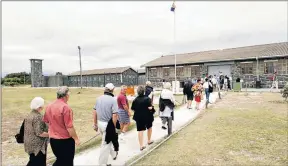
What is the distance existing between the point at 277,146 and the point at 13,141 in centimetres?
843

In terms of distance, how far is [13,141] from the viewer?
28.6 ft

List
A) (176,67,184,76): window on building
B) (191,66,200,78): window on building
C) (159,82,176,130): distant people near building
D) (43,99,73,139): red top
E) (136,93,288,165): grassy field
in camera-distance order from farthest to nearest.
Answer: (176,67,184,76): window on building, (191,66,200,78): window on building, (159,82,176,130): distant people near building, (136,93,288,165): grassy field, (43,99,73,139): red top

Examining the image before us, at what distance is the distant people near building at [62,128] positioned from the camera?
173 inches

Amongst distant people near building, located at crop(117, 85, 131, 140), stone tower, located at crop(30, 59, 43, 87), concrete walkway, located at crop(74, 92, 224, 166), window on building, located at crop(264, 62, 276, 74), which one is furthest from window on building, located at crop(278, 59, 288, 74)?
stone tower, located at crop(30, 59, 43, 87)

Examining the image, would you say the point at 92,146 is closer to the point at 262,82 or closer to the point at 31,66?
the point at 262,82

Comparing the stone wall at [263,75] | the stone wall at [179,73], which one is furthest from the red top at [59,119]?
the stone wall at [179,73]

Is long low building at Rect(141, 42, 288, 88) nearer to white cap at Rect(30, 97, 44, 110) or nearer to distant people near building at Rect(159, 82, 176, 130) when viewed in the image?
distant people near building at Rect(159, 82, 176, 130)

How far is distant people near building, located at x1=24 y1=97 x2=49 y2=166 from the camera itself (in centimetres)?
446

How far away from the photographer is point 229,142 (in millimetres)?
7340

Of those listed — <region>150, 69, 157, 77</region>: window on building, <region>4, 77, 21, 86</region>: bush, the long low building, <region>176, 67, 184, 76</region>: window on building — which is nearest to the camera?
the long low building

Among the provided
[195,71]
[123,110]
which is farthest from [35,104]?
[195,71]

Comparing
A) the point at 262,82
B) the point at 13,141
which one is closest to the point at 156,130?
the point at 13,141

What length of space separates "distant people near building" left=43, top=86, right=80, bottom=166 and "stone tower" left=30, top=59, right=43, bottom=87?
44.6 metres

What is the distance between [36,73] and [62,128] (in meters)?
46.1
